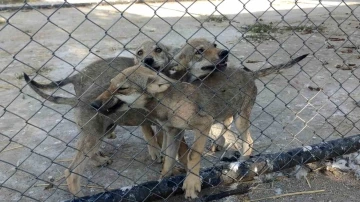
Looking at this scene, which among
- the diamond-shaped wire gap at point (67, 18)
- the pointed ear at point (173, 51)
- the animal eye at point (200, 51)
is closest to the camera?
the animal eye at point (200, 51)

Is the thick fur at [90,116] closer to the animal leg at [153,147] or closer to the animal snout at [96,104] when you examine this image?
the animal leg at [153,147]

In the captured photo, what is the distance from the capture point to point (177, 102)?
372 centimetres

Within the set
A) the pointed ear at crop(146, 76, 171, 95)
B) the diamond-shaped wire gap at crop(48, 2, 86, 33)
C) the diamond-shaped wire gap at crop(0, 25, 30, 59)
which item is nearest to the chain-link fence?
the pointed ear at crop(146, 76, 171, 95)

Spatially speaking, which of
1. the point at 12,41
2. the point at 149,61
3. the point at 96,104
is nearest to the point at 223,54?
the point at 149,61

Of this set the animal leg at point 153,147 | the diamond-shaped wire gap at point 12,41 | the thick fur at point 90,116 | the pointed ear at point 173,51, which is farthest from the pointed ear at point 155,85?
the diamond-shaped wire gap at point 12,41

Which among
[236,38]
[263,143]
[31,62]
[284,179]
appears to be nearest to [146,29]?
[236,38]

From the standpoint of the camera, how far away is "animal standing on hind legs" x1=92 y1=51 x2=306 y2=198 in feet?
11.8

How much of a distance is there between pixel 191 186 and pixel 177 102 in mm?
688

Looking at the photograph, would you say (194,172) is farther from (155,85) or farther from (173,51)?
(173,51)

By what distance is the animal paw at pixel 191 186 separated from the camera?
147 inches

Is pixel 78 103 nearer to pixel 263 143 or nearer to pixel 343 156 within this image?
pixel 263 143

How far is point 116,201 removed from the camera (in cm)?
350

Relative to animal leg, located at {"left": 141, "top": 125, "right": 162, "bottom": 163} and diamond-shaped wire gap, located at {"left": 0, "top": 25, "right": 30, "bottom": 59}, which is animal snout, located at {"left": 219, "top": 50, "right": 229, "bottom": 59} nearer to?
animal leg, located at {"left": 141, "top": 125, "right": 162, "bottom": 163}

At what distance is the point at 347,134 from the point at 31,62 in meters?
5.37
